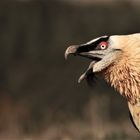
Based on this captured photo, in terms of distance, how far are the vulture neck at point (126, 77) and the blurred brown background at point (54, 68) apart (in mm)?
5813

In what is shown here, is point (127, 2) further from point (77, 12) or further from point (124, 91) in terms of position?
point (124, 91)

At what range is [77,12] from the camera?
19781 millimetres

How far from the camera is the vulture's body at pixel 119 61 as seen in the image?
9.21m

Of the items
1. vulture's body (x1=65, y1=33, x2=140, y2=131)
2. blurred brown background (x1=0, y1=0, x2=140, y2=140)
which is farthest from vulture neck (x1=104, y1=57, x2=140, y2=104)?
blurred brown background (x1=0, y1=0, x2=140, y2=140)

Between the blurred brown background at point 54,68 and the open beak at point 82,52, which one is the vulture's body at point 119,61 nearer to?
the open beak at point 82,52

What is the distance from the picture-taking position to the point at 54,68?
18.8 meters

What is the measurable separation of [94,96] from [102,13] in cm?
315

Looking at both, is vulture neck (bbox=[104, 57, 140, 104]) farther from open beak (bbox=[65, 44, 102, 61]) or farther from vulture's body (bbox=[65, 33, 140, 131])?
open beak (bbox=[65, 44, 102, 61])

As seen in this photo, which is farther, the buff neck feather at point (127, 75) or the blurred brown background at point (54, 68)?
the blurred brown background at point (54, 68)

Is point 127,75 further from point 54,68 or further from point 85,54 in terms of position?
point 54,68

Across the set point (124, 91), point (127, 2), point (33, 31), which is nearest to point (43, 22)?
point (33, 31)

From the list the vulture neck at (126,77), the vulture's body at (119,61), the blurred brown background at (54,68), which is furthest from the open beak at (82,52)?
the blurred brown background at (54,68)

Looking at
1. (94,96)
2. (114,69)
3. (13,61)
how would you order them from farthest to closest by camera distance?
(13,61), (94,96), (114,69)

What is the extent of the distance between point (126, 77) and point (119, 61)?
0.16 metres
